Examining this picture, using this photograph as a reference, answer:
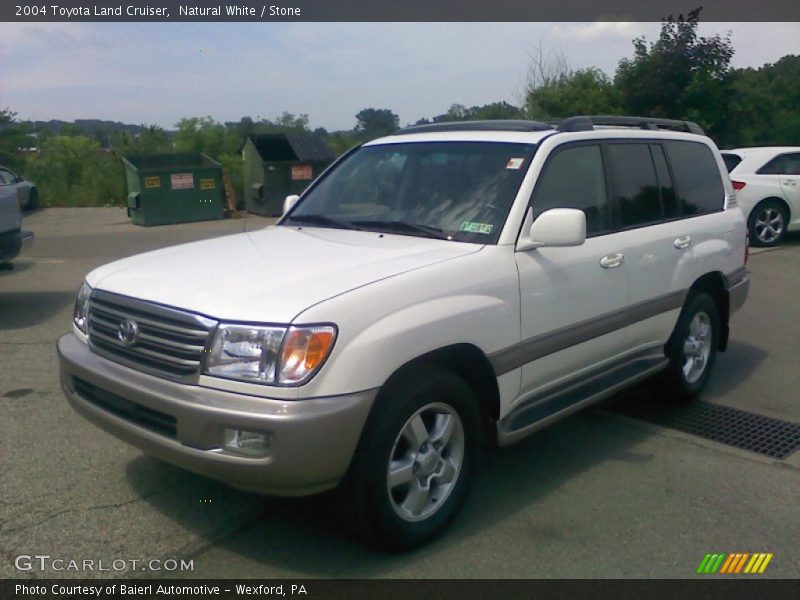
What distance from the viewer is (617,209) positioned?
15.6 feet

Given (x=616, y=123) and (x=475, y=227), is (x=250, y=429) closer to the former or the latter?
(x=475, y=227)

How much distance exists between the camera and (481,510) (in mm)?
3965

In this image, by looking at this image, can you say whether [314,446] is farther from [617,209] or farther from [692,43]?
[692,43]

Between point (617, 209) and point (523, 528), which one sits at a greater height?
point (617, 209)

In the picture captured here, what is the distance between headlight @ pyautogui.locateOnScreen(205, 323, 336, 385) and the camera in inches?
120

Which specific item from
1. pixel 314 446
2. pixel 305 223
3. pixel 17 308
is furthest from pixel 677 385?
pixel 17 308

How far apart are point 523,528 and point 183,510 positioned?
1.65 m

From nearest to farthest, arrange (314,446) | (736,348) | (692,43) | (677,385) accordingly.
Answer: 1. (314,446)
2. (677,385)
3. (736,348)
4. (692,43)

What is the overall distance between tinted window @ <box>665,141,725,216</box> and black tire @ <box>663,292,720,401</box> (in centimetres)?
63

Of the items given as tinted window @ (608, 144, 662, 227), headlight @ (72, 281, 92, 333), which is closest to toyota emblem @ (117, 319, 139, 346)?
headlight @ (72, 281, 92, 333)

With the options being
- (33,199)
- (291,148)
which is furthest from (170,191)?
(33,199)

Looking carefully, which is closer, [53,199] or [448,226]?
[448,226]

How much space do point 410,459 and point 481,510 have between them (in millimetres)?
682

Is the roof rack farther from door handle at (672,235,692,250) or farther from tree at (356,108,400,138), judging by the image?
tree at (356,108,400,138)
